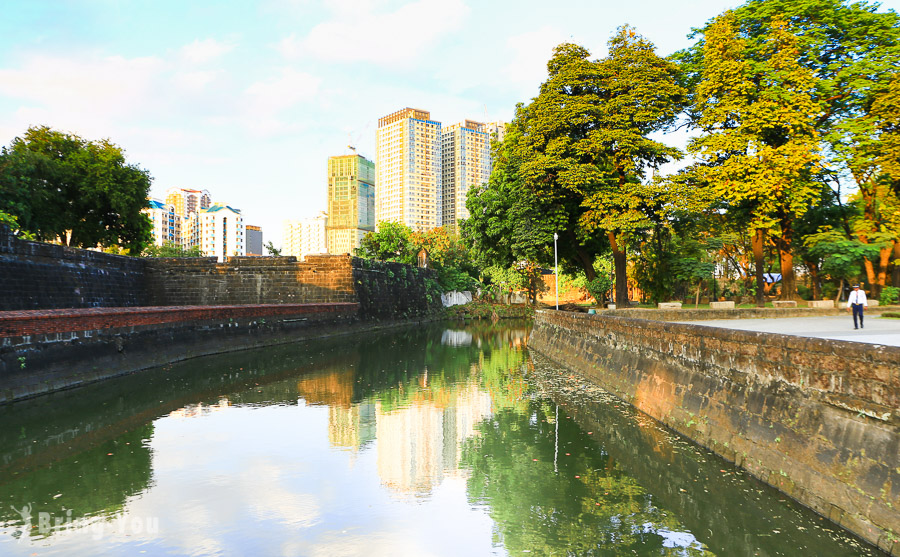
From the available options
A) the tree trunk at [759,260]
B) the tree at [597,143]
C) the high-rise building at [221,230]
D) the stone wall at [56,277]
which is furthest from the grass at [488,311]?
the high-rise building at [221,230]

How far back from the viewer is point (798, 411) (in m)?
5.91

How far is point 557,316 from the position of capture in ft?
64.3

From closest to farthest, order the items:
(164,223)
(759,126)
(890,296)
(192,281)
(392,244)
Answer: (759,126) < (890,296) < (192,281) < (392,244) < (164,223)

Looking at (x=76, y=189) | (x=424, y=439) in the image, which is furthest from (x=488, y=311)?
(x=424, y=439)

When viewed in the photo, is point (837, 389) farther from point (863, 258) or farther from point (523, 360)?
point (863, 258)

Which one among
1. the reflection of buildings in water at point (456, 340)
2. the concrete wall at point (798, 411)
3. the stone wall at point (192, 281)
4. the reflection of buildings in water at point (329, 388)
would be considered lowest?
the reflection of buildings in water at point (456, 340)

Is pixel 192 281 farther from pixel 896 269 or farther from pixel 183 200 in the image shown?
pixel 183 200

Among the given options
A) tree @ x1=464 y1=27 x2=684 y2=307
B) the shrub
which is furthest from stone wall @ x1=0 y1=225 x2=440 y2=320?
the shrub

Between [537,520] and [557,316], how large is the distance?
14343 millimetres

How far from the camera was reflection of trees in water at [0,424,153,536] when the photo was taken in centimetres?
570

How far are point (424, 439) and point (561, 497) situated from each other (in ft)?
9.66

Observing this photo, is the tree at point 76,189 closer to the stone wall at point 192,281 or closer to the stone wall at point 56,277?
the stone wall at point 192,281

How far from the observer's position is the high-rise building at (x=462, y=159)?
145125mm

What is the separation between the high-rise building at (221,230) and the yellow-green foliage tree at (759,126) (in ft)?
488
